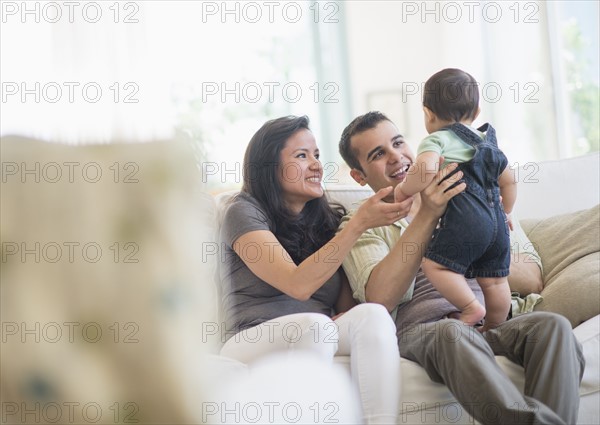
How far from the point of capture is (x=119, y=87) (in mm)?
418

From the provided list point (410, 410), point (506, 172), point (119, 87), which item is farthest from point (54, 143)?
point (506, 172)

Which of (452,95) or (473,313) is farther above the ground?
(452,95)

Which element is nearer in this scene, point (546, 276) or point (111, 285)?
point (111, 285)

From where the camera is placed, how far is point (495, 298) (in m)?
1.74

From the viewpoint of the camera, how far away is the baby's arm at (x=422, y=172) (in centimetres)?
164

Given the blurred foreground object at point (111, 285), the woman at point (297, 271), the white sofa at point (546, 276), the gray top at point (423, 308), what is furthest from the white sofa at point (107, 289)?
the gray top at point (423, 308)

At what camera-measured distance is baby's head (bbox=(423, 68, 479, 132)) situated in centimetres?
176

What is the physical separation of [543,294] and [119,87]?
1697 mm

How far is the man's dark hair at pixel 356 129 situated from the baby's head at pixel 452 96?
0.22 metres

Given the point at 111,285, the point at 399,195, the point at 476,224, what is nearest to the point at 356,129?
the point at 399,195

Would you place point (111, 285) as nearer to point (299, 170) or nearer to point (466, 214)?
point (466, 214)

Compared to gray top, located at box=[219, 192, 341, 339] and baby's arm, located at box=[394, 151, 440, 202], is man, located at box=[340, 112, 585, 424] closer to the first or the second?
baby's arm, located at box=[394, 151, 440, 202]

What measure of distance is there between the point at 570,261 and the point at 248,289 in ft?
2.89

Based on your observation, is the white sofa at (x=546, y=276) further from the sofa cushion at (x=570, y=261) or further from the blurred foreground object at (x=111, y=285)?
the blurred foreground object at (x=111, y=285)
